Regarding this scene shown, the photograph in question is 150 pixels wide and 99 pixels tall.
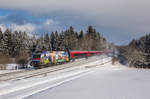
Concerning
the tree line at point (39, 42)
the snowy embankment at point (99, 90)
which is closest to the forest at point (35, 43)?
the tree line at point (39, 42)

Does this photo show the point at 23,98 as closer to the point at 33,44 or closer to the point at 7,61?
the point at 7,61

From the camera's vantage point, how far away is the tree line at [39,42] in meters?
53.8

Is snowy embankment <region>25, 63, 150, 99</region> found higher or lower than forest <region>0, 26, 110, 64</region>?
lower

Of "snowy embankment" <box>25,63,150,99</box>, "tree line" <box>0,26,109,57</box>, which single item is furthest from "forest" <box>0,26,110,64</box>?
"snowy embankment" <box>25,63,150,99</box>

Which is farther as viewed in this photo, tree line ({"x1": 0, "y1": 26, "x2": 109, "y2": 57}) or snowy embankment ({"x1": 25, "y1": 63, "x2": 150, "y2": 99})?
tree line ({"x1": 0, "y1": 26, "x2": 109, "y2": 57})

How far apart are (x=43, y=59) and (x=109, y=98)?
24014mm

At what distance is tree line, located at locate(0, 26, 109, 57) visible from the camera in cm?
5381

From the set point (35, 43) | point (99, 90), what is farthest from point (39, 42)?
point (99, 90)

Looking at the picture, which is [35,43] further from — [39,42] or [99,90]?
[99,90]

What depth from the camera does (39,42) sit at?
63000mm

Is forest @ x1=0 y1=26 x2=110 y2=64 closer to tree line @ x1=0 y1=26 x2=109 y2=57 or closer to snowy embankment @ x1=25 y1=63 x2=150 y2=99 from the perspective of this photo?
tree line @ x1=0 y1=26 x2=109 y2=57

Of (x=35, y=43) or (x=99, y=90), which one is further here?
(x=35, y=43)

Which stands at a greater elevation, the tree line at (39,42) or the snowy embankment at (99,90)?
the tree line at (39,42)

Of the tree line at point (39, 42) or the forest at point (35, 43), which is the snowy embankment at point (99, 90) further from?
the tree line at point (39, 42)
